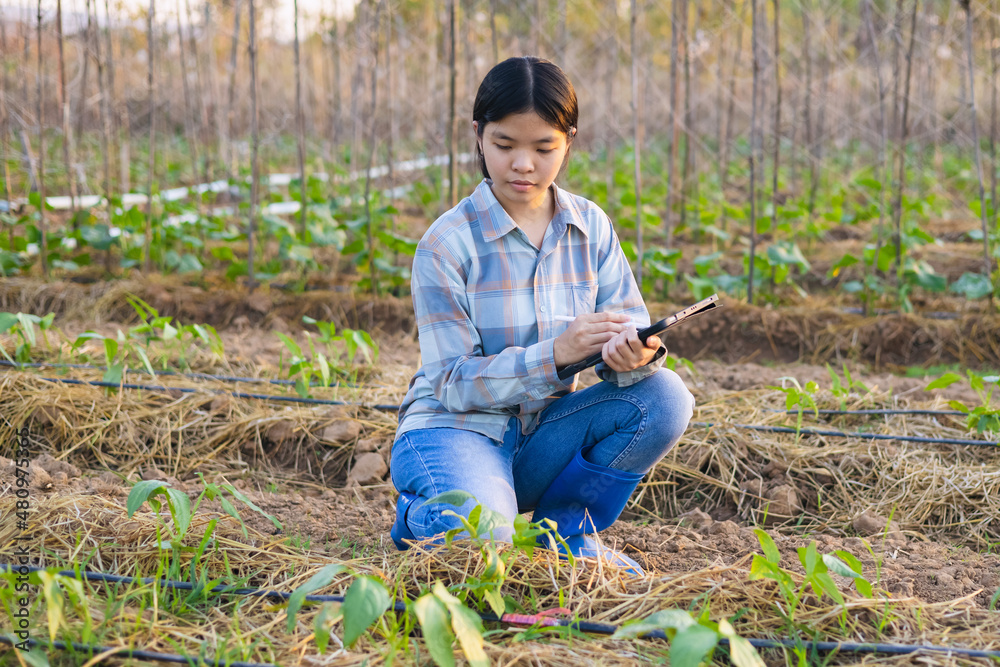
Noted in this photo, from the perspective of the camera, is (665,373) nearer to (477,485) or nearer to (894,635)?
(477,485)

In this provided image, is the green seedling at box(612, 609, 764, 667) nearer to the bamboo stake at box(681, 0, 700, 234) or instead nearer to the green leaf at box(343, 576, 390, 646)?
the green leaf at box(343, 576, 390, 646)

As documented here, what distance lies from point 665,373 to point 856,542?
63cm

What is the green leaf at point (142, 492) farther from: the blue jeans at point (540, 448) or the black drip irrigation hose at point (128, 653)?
the blue jeans at point (540, 448)

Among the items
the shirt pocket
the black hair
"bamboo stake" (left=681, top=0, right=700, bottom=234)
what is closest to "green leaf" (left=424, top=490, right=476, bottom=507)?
the shirt pocket

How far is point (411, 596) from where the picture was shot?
1378 mm

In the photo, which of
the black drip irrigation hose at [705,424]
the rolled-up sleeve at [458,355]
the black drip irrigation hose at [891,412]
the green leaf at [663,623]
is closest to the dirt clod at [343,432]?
the black drip irrigation hose at [705,424]

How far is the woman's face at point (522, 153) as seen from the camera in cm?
148

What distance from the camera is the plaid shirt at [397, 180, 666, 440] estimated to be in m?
1.51

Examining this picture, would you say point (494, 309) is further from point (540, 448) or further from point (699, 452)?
point (699, 452)

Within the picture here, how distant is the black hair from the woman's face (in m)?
0.01

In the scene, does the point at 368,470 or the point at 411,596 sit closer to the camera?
the point at 411,596

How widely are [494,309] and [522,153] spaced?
0.99 ft

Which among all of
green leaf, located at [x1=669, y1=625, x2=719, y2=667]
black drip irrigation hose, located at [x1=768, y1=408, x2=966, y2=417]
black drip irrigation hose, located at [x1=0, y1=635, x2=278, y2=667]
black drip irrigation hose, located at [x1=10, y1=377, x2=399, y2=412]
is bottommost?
black drip irrigation hose, located at [x1=10, y1=377, x2=399, y2=412]

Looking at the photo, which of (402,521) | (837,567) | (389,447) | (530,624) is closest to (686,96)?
(389,447)
